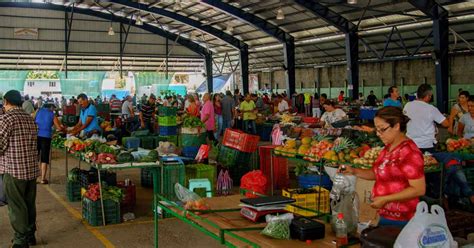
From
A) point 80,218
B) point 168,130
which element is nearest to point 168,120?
point 168,130

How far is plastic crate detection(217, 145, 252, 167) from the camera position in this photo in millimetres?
9012

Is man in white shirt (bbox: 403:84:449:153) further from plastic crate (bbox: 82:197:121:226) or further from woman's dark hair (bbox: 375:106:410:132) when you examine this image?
plastic crate (bbox: 82:197:121:226)

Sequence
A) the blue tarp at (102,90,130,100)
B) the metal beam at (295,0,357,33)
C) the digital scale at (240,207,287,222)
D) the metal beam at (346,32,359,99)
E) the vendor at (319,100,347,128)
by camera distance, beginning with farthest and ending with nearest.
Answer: the blue tarp at (102,90,130,100) < the metal beam at (346,32,359,99) < the metal beam at (295,0,357,33) < the vendor at (319,100,347,128) < the digital scale at (240,207,287,222)

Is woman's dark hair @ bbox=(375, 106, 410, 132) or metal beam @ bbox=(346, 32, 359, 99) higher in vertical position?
metal beam @ bbox=(346, 32, 359, 99)

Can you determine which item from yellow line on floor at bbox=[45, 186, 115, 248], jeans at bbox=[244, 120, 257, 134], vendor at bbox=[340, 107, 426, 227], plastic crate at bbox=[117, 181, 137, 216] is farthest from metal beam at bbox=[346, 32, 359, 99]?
vendor at bbox=[340, 107, 426, 227]

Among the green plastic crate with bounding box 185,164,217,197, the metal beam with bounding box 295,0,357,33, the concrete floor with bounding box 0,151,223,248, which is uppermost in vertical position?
the metal beam with bounding box 295,0,357,33

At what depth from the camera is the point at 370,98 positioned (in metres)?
19.0

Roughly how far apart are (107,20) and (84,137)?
70.6 ft

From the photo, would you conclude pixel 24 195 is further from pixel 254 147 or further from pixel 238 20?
pixel 238 20

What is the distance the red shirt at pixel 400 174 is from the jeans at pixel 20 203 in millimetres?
3849

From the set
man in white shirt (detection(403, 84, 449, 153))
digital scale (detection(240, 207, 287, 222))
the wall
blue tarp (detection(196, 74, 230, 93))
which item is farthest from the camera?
blue tarp (detection(196, 74, 230, 93))

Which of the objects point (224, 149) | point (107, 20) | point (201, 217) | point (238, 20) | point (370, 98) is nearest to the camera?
point (201, 217)

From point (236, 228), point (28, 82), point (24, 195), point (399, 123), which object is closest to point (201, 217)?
point (236, 228)

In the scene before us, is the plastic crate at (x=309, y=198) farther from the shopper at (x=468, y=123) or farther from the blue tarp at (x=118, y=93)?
the blue tarp at (x=118, y=93)
